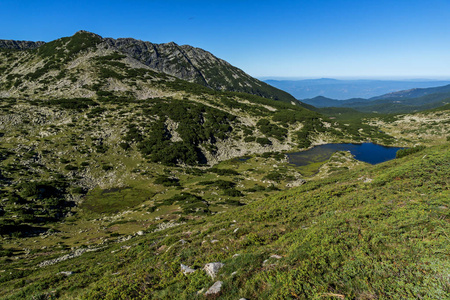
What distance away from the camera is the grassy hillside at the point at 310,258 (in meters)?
6.39

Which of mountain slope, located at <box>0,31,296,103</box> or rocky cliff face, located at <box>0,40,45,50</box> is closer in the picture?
mountain slope, located at <box>0,31,296,103</box>

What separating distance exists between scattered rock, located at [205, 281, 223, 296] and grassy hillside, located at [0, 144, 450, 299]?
0.24 m

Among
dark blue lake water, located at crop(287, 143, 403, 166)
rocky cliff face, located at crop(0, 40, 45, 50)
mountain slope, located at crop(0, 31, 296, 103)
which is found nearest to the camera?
dark blue lake water, located at crop(287, 143, 403, 166)

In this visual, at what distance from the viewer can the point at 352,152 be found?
222ft

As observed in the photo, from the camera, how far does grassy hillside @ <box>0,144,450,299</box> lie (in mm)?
6391

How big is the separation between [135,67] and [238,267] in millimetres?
116261

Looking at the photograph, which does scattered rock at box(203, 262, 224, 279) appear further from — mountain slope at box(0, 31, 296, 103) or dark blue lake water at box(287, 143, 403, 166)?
mountain slope at box(0, 31, 296, 103)

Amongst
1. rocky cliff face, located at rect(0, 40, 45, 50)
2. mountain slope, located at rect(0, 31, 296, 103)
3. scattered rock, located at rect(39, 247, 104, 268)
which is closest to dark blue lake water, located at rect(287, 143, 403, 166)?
scattered rock, located at rect(39, 247, 104, 268)

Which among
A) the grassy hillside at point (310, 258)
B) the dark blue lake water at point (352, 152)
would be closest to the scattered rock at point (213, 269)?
the grassy hillside at point (310, 258)

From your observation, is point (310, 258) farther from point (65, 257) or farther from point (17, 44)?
point (17, 44)

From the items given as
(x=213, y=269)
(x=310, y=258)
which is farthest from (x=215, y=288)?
(x=310, y=258)

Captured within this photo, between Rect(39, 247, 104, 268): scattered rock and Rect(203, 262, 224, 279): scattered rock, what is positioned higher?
Rect(203, 262, 224, 279): scattered rock

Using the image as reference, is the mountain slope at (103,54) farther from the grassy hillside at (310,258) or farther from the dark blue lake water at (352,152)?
the grassy hillside at (310,258)

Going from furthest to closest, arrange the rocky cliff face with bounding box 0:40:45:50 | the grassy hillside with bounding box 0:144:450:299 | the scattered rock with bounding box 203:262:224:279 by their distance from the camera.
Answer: the rocky cliff face with bounding box 0:40:45:50 < the scattered rock with bounding box 203:262:224:279 < the grassy hillside with bounding box 0:144:450:299
